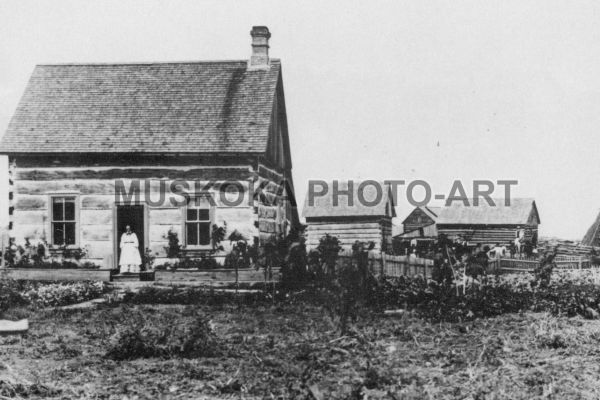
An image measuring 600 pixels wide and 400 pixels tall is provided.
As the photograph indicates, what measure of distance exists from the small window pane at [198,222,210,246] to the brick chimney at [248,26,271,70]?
525 centimetres

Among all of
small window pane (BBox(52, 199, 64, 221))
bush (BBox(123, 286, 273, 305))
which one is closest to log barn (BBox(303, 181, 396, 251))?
small window pane (BBox(52, 199, 64, 221))

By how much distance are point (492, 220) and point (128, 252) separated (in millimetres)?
34397

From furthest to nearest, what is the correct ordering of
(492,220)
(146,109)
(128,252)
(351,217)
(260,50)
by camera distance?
1. (492,220)
2. (351,217)
3. (260,50)
4. (146,109)
5. (128,252)

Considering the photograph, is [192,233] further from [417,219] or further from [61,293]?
[417,219]

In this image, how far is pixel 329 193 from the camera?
39.5 meters

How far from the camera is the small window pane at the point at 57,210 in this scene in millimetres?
19578

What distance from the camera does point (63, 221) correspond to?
1944 centimetres

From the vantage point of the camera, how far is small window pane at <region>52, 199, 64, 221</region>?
19.6m

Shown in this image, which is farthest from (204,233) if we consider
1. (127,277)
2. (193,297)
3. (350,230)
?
(350,230)

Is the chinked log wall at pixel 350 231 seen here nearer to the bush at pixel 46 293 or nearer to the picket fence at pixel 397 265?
A: the picket fence at pixel 397 265

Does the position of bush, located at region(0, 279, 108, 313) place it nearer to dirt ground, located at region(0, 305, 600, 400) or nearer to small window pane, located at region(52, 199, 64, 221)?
dirt ground, located at region(0, 305, 600, 400)

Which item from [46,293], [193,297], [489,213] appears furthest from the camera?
[489,213]

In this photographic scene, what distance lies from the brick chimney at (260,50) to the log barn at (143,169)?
2.24 ft

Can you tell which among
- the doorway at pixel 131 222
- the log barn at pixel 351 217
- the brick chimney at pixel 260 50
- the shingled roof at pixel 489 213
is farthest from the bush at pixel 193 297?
the shingled roof at pixel 489 213
